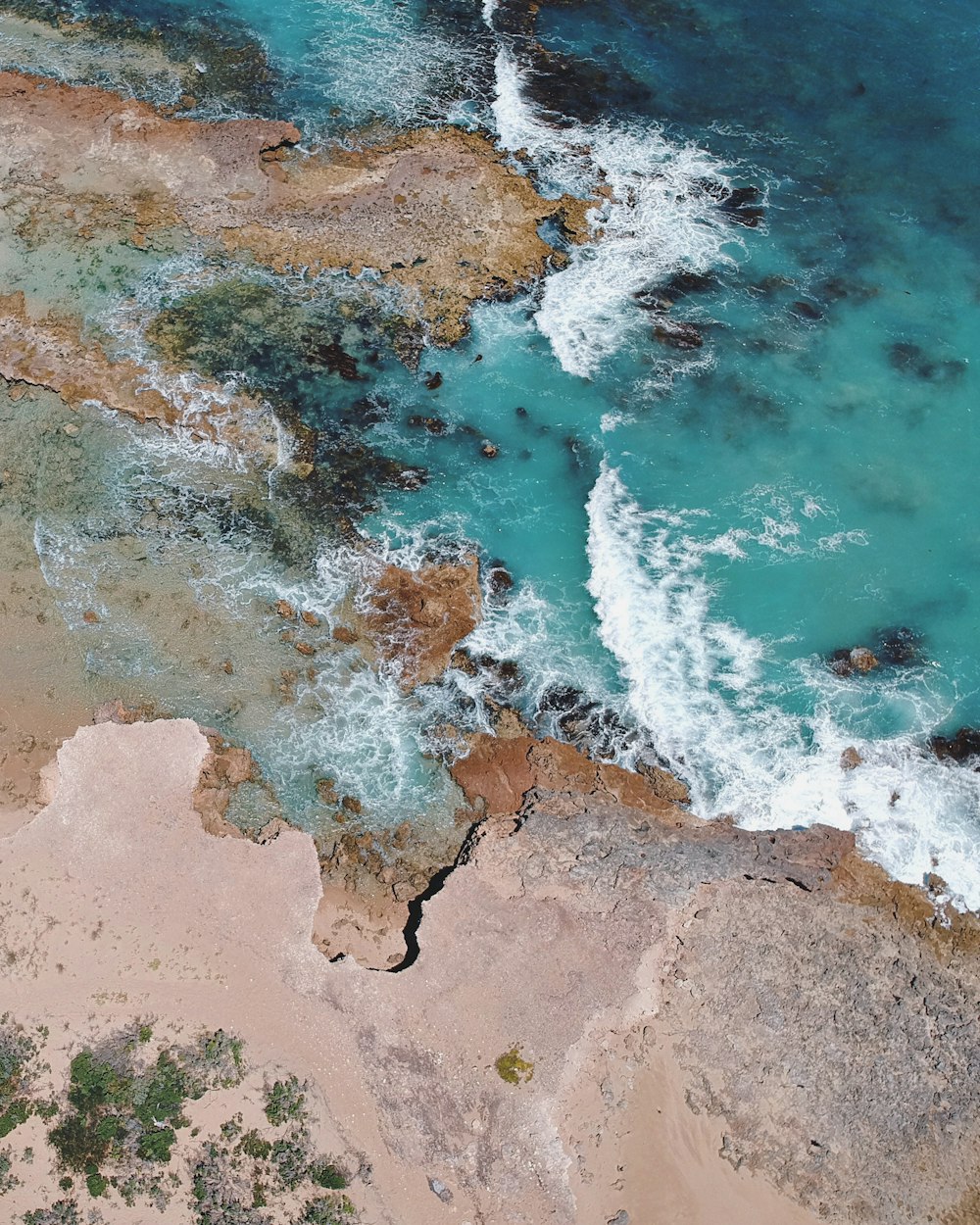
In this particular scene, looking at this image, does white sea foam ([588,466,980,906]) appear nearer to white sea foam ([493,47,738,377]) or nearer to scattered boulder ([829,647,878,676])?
scattered boulder ([829,647,878,676])

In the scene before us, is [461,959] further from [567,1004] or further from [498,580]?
[498,580]

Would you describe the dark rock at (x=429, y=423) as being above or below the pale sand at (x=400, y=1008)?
above

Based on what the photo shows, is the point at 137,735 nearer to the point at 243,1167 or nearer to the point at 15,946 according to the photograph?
the point at 15,946

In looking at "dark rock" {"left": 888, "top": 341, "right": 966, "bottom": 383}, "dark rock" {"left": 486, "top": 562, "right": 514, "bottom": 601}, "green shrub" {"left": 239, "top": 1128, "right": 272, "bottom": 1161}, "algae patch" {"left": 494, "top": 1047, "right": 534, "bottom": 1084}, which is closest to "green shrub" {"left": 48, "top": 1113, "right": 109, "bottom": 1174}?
"green shrub" {"left": 239, "top": 1128, "right": 272, "bottom": 1161}

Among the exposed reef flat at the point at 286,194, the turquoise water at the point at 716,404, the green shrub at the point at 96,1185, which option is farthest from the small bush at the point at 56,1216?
the exposed reef flat at the point at 286,194

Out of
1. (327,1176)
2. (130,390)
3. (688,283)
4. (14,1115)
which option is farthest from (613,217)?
(14,1115)

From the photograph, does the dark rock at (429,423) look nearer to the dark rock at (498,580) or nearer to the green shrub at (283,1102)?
the dark rock at (498,580)

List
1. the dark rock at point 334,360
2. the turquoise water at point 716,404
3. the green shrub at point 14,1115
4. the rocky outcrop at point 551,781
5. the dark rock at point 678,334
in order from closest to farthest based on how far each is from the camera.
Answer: the green shrub at point 14,1115, the rocky outcrop at point 551,781, the turquoise water at point 716,404, the dark rock at point 334,360, the dark rock at point 678,334
